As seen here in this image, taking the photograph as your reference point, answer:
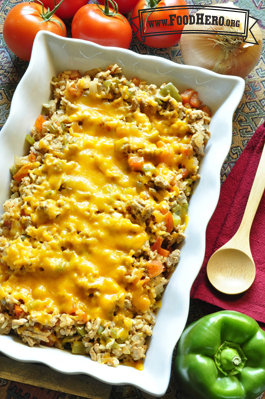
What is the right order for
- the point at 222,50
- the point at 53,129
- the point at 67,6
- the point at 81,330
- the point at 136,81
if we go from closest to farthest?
the point at 81,330
the point at 53,129
the point at 136,81
the point at 222,50
the point at 67,6

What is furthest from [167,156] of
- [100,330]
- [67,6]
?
[67,6]

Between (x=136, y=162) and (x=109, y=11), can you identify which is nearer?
(x=136, y=162)

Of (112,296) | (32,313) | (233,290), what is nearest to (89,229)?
(112,296)

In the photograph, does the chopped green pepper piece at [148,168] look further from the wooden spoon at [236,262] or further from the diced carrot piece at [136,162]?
the wooden spoon at [236,262]

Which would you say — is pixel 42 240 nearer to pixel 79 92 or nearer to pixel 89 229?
pixel 89 229

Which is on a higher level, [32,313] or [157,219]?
[157,219]

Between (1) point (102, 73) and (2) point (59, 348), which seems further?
(1) point (102, 73)

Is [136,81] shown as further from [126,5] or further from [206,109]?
[126,5]

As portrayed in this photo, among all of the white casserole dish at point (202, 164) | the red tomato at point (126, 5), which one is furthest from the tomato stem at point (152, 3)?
the white casserole dish at point (202, 164)

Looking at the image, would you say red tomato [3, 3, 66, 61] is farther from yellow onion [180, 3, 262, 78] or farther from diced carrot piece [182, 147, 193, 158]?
diced carrot piece [182, 147, 193, 158]
